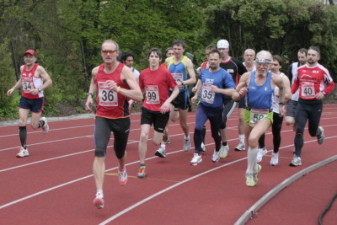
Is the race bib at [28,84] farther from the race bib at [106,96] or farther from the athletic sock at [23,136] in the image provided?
the race bib at [106,96]

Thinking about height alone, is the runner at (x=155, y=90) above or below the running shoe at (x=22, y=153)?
above

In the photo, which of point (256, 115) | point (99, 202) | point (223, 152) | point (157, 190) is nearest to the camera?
point (99, 202)

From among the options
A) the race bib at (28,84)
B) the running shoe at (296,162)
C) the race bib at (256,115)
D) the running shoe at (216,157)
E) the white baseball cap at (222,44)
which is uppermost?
the white baseball cap at (222,44)

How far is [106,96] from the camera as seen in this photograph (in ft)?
20.5

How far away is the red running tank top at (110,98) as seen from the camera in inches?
244

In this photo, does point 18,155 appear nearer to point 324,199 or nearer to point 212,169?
point 212,169

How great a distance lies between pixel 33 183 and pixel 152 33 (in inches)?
961

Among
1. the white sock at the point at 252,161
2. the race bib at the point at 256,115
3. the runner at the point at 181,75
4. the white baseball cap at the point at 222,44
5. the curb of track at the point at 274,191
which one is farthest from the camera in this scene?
the white baseball cap at the point at 222,44

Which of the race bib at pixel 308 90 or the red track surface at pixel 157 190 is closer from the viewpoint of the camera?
the red track surface at pixel 157 190

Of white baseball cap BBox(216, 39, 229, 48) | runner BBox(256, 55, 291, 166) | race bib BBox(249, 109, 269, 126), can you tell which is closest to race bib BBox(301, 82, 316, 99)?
runner BBox(256, 55, 291, 166)

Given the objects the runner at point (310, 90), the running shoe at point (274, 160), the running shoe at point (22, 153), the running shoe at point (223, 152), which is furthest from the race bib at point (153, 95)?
the running shoe at point (22, 153)

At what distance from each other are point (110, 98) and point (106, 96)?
54mm

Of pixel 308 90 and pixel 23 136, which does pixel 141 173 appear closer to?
pixel 23 136

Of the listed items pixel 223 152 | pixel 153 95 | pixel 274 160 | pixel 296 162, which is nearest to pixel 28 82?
pixel 153 95
